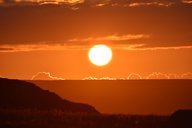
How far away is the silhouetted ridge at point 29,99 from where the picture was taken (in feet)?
339

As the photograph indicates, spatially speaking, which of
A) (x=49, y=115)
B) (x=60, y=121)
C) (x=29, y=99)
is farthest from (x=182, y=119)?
(x=29, y=99)

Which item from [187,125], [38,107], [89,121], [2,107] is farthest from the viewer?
[38,107]

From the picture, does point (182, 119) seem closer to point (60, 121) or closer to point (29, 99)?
point (60, 121)

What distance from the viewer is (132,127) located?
79.1m

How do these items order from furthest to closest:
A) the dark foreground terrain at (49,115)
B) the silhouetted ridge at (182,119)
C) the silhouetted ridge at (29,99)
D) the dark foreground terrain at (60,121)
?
the silhouetted ridge at (29,99)
the dark foreground terrain at (49,115)
the silhouetted ridge at (182,119)
the dark foreground terrain at (60,121)

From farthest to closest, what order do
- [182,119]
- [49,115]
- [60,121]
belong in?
1. [49,115]
2. [60,121]
3. [182,119]

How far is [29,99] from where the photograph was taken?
106312 mm

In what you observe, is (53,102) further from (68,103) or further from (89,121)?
(89,121)

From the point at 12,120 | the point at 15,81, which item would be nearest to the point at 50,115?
the point at 12,120

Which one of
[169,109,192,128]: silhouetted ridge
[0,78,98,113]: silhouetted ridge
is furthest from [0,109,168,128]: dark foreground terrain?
[0,78,98,113]: silhouetted ridge

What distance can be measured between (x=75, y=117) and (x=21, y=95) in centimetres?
2141

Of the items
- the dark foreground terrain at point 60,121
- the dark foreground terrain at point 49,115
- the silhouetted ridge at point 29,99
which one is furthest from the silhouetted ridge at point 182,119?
the silhouetted ridge at point 29,99

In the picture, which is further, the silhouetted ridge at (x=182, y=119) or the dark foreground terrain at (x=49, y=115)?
the dark foreground terrain at (x=49, y=115)

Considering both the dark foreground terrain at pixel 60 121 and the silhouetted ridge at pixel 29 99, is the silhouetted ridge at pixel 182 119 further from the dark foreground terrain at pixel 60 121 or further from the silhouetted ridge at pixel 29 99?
the silhouetted ridge at pixel 29 99
